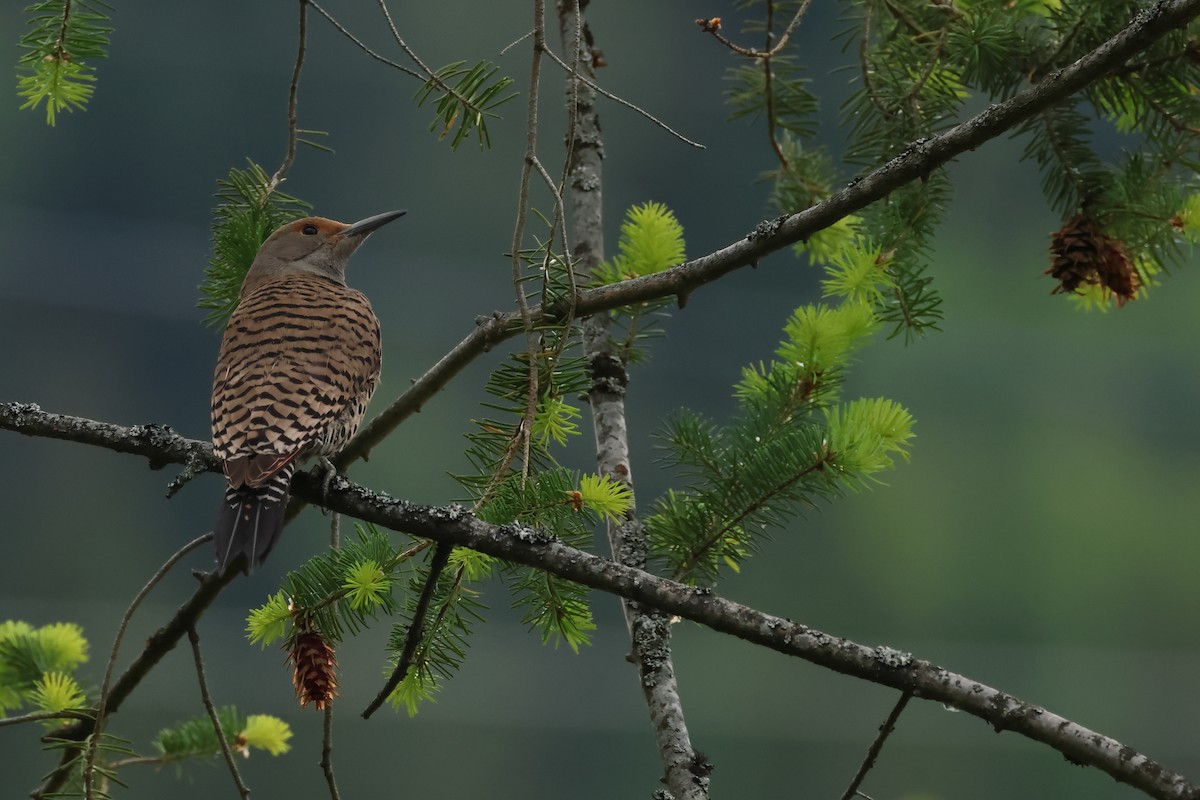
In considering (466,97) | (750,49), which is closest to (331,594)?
(466,97)

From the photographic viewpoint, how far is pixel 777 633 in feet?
3.91

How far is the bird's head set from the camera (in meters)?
2.68

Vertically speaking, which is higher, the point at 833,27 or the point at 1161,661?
the point at 833,27

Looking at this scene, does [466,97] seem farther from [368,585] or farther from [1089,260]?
[1089,260]

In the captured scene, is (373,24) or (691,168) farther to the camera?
(691,168)

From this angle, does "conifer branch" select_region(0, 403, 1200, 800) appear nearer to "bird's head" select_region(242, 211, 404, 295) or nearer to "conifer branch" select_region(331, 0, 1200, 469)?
"conifer branch" select_region(331, 0, 1200, 469)

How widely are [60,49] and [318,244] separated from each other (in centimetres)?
123

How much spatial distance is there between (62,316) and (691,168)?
4.50 metres

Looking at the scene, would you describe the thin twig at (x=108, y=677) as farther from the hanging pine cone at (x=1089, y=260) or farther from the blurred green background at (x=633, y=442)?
the blurred green background at (x=633, y=442)

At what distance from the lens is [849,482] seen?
56.6 inches

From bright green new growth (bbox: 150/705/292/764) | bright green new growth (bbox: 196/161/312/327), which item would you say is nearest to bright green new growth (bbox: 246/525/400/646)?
bright green new growth (bbox: 150/705/292/764)

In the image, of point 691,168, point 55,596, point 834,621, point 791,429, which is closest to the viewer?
point 791,429

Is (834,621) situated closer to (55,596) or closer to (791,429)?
(55,596)

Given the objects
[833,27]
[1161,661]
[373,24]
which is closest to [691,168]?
[833,27]
